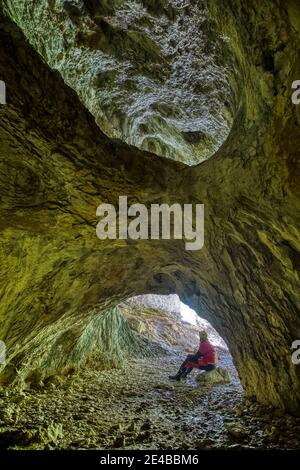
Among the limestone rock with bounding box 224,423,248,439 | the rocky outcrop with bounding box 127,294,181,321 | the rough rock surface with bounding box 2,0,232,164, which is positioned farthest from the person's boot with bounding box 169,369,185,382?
the rocky outcrop with bounding box 127,294,181,321

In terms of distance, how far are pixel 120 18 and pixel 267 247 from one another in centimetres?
500

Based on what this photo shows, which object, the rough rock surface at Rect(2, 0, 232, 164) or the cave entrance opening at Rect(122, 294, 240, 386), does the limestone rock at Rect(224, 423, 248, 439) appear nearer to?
the rough rock surface at Rect(2, 0, 232, 164)

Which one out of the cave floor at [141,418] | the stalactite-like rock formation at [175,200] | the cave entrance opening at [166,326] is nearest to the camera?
the stalactite-like rock formation at [175,200]

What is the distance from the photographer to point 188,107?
23.5ft

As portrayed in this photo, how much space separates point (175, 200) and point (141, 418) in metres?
3.47

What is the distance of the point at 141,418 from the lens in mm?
4562

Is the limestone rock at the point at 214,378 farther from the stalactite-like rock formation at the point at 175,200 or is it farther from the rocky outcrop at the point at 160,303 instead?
the rocky outcrop at the point at 160,303

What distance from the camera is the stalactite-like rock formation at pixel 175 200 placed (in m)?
2.62

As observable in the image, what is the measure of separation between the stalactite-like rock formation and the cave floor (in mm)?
500

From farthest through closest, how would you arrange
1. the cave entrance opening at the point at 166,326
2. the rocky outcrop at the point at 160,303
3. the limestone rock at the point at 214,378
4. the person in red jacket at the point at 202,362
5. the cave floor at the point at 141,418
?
the rocky outcrop at the point at 160,303 < the cave entrance opening at the point at 166,326 < the person in red jacket at the point at 202,362 < the limestone rock at the point at 214,378 < the cave floor at the point at 141,418

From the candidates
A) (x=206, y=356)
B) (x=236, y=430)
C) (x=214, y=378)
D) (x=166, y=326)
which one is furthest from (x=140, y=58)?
(x=166, y=326)

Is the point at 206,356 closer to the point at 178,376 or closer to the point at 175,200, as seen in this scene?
the point at 178,376

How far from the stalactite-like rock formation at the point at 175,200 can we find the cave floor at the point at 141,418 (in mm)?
500

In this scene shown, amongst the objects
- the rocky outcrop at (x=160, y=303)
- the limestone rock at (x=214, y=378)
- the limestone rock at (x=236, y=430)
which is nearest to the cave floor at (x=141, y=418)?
the limestone rock at (x=236, y=430)
